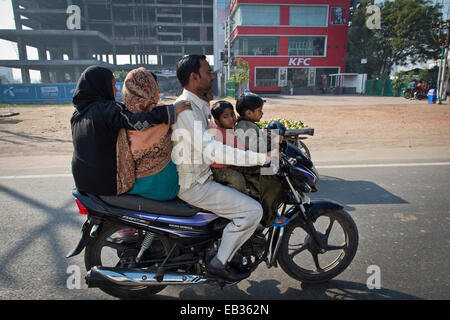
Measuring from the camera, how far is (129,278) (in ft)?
7.75

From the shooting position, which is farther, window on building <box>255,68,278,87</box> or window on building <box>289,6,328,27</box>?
window on building <box>255,68,278,87</box>

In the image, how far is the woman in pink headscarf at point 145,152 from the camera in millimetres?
2137

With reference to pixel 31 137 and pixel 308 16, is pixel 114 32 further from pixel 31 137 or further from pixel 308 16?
pixel 31 137

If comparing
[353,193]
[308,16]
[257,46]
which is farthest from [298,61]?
[353,193]

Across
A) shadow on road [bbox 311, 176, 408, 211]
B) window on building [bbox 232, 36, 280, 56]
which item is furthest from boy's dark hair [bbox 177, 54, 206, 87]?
window on building [bbox 232, 36, 280, 56]

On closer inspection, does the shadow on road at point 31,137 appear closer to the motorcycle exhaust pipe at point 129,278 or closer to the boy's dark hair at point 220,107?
the motorcycle exhaust pipe at point 129,278

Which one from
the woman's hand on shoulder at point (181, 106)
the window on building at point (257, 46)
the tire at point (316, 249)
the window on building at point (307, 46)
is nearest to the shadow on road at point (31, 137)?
the woman's hand on shoulder at point (181, 106)

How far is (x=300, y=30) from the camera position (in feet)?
147

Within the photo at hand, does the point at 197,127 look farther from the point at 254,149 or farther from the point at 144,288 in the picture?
the point at 144,288

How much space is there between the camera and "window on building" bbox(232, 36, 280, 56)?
4525cm

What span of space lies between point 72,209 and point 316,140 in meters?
7.64

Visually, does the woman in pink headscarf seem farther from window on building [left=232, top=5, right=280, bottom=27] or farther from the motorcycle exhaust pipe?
window on building [left=232, top=5, right=280, bottom=27]

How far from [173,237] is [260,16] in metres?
47.2
